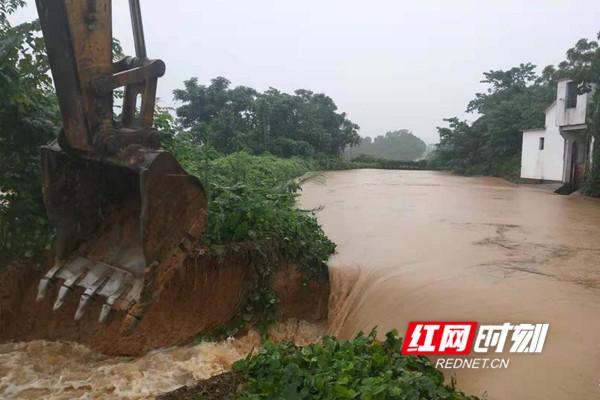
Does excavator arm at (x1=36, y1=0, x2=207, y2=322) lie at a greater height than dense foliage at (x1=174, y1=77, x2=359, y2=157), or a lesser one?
lesser

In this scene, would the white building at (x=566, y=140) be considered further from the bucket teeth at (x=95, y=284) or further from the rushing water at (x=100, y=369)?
the bucket teeth at (x=95, y=284)

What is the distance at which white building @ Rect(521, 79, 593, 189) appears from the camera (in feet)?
54.2

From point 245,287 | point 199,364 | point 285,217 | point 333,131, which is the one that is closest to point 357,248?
point 285,217

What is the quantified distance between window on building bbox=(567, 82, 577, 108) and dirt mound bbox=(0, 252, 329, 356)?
16791mm

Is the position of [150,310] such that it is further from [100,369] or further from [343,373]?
[343,373]

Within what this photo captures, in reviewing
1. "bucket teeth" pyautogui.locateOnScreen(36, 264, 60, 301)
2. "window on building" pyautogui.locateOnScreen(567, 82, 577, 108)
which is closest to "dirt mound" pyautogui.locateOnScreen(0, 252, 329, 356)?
"bucket teeth" pyautogui.locateOnScreen(36, 264, 60, 301)

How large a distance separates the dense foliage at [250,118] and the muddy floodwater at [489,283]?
18419mm

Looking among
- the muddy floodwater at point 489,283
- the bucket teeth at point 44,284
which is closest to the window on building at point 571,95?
the muddy floodwater at point 489,283

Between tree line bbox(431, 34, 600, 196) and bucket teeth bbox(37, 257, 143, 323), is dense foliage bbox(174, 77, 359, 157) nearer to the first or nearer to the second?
tree line bbox(431, 34, 600, 196)

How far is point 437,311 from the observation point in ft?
13.7

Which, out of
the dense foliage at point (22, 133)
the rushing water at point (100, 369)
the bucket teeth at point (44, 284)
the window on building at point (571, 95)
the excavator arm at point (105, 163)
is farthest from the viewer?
the window on building at point (571, 95)

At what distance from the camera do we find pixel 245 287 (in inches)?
183

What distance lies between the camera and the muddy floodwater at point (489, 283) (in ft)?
10.5

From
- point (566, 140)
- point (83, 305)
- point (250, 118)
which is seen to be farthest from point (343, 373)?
point (250, 118)
